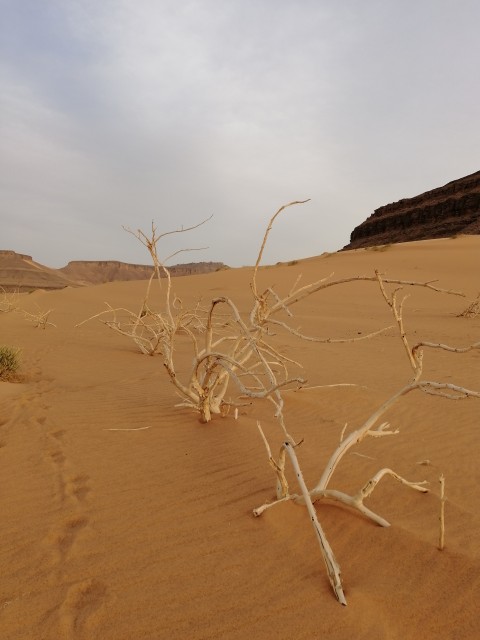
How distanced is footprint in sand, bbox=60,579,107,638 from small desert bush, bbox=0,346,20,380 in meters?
4.95

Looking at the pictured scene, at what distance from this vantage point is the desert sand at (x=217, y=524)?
5.43ft

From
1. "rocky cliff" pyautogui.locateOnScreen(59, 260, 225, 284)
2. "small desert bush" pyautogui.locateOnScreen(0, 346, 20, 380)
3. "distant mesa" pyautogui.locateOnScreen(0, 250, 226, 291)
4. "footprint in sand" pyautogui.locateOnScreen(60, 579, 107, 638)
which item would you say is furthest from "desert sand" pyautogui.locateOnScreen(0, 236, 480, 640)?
"rocky cliff" pyautogui.locateOnScreen(59, 260, 225, 284)

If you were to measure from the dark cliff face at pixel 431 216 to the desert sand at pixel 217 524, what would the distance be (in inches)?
1562

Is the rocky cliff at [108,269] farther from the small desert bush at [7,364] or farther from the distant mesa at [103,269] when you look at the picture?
the small desert bush at [7,364]

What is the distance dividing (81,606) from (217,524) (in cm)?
72

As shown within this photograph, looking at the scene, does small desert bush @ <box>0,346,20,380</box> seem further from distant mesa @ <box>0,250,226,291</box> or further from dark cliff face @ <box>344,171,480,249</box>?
distant mesa @ <box>0,250,226,291</box>

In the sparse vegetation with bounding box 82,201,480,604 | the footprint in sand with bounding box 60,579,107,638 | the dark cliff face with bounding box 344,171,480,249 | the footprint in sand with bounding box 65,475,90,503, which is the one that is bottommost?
the footprint in sand with bounding box 65,475,90,503

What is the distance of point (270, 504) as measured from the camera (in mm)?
2230

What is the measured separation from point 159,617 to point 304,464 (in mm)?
1501

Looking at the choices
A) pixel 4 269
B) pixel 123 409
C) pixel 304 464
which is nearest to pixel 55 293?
pixel 123 409

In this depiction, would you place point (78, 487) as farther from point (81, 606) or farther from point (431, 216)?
point (431, 216)

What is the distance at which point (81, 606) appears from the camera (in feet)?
5.73

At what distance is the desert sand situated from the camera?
165 centimetres

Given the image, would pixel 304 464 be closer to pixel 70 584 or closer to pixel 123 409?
pixel 70 584
